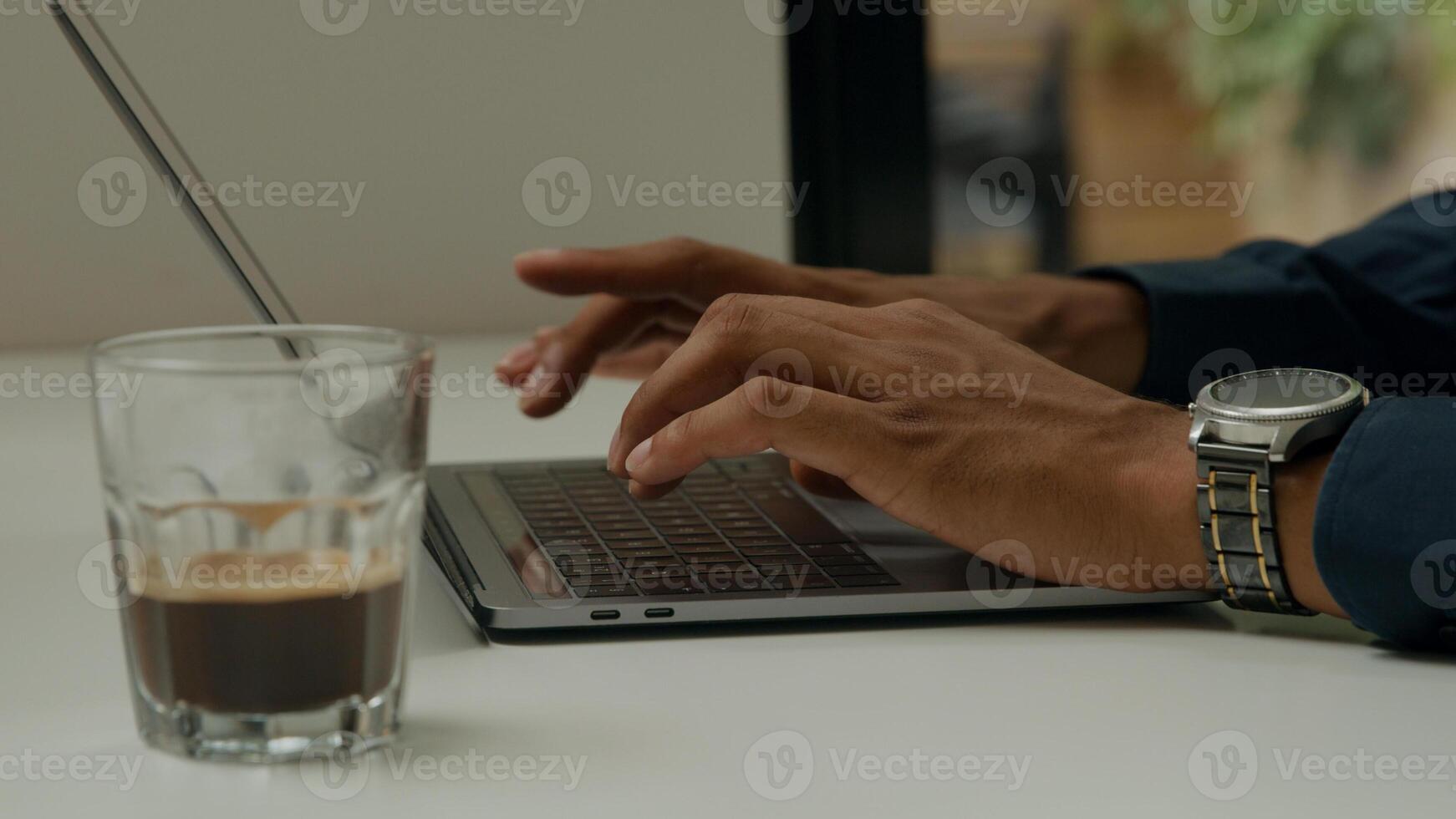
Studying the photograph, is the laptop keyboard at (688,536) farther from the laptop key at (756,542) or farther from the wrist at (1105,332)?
the wrist at (1105,332)

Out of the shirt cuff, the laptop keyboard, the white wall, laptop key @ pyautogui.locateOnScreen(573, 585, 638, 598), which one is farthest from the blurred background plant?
laptop key @ pyautogui.locateOnScreen(573, 585, 638, 598)

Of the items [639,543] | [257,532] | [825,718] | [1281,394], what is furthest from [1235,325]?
[257,532]

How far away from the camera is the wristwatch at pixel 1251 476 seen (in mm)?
623

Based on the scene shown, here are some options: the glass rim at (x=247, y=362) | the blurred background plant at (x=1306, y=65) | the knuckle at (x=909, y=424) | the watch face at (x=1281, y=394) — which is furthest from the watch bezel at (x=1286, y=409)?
the blurred background plant at (x=1306, y=65)

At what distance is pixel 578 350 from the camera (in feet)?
3.73

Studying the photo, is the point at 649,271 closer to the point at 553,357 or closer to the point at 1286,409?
the point at 553,357

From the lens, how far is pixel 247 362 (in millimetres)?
445

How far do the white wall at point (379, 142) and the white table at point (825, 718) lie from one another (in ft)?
3.09

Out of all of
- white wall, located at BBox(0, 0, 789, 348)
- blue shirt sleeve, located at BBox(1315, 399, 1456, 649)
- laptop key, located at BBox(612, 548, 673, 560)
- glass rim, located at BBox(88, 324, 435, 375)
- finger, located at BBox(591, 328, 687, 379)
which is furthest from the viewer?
white wall, located at BBox(0, 0, 789, 348)

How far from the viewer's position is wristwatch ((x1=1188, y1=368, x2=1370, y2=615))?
0.62 m

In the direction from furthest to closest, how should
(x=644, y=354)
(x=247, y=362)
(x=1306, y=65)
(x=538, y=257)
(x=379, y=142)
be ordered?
(x=1306, y=65), (x=379, y=142), (x=644, y=354), (x=538, y=257), (x=247, y=362)

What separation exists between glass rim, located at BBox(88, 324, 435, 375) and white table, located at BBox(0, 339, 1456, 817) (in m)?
0.12

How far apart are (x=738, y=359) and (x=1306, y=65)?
14.0ft

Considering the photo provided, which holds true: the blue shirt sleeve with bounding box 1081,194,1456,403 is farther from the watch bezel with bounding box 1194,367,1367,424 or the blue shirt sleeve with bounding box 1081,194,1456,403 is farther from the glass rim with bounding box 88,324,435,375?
the glass rim with bounding box 88,324,435,375
